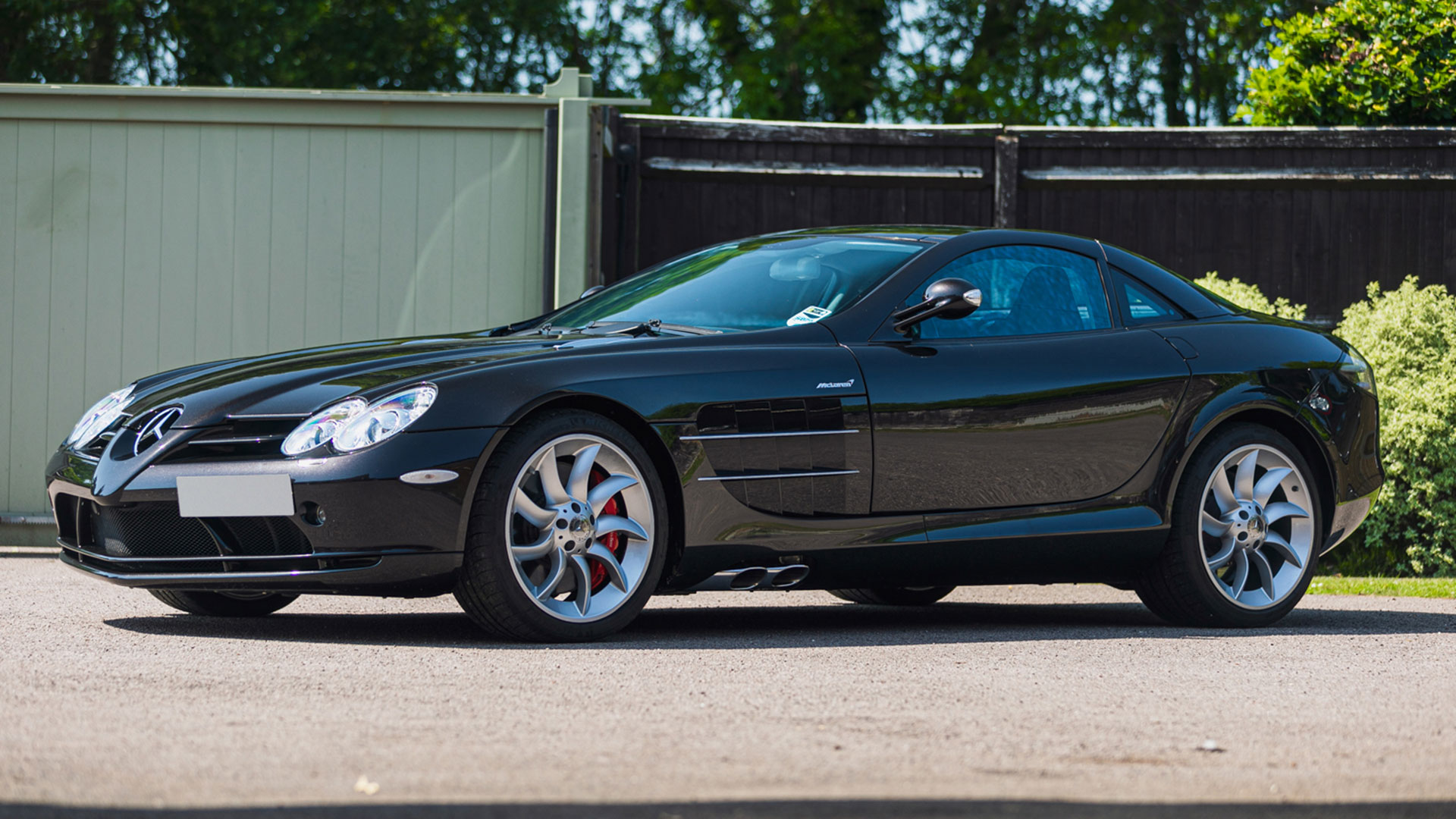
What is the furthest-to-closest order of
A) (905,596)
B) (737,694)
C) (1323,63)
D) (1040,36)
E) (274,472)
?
(1040,36) → (1323,63) → (905,596) → (274,472) → (737,694)

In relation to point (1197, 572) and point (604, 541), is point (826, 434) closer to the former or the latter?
A: point (604, 541)

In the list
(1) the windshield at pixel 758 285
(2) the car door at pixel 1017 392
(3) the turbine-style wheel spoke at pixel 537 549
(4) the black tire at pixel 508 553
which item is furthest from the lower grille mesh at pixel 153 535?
(2) the car door at pixel 1017 392

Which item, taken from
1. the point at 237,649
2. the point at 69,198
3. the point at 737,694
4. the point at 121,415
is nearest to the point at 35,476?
the point at 69,198

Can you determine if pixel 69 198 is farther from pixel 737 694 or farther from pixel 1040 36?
pixel 1040 36

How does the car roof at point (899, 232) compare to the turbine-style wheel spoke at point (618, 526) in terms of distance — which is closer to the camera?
the turbine-style wheel spoke at point (618, 526)

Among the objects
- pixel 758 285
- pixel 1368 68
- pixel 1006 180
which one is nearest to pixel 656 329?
pixel 758 285

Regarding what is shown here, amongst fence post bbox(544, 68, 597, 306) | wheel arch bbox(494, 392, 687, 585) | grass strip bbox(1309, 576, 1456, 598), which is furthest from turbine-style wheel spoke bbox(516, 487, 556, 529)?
fence post bbox(544, 68, 597, 306)

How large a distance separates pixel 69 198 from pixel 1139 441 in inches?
255

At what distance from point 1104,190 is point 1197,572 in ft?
16.7

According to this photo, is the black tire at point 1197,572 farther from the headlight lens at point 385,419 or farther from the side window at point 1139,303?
the headlight lens at point 385,419

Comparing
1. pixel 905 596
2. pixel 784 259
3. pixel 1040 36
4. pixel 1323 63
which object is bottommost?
pixel 905 596

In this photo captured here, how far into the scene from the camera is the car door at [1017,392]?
5914 mm

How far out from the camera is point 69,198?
1012cm

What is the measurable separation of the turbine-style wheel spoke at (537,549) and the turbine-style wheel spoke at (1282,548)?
2821mm
